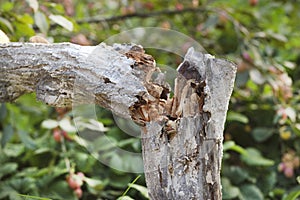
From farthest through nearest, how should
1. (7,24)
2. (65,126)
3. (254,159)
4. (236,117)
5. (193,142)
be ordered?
(236,117)
(254,159)
(65,126)
(7,24)
(193,142)

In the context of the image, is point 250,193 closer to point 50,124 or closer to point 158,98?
point 50,124

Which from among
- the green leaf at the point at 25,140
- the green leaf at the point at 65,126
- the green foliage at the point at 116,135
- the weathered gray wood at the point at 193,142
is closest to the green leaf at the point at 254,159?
the green foliage at the point at 116,135

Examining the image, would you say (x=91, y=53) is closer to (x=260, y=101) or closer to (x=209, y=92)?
(x=209, y=92)

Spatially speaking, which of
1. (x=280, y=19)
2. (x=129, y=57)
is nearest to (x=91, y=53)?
(x=129, y=57)

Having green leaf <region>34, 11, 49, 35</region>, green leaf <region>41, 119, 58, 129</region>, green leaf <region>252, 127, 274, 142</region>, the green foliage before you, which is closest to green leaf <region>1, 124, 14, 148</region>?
the green foliage

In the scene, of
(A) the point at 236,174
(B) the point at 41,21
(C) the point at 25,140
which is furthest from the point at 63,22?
(A) the point at 236,174

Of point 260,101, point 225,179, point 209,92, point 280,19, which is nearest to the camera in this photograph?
point 209,92

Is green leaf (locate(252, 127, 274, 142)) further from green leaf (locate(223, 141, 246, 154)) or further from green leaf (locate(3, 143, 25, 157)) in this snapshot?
green leaf (locate(3, 143, 25, 157))
